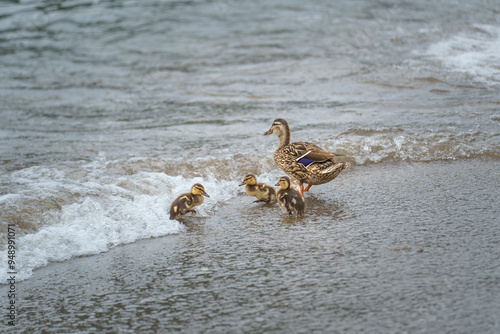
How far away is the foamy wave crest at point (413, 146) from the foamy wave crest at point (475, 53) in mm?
3514

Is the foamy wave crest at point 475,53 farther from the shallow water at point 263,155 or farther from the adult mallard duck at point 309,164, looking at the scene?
the adult mallard duck at point 309,164

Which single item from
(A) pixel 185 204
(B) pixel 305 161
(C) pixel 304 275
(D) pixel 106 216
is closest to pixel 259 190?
(B) pixel 305 161

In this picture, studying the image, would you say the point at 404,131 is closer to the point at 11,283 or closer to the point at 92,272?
the point at 92,272

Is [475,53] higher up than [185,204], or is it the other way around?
[475,53]

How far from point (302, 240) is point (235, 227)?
2.75 feet

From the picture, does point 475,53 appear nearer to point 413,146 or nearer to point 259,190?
point 413,146

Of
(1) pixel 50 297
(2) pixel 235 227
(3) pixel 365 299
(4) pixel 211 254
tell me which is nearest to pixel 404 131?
(2) pixel 235 227

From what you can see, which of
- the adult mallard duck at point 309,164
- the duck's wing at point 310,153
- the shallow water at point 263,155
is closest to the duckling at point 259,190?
the shallow water at point 263,155

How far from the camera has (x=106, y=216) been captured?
5336 mm

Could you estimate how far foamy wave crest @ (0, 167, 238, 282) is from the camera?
4.68 m

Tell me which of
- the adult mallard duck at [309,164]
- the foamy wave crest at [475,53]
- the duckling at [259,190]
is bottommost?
the duckling at [259,190]

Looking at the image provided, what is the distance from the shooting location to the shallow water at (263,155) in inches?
146

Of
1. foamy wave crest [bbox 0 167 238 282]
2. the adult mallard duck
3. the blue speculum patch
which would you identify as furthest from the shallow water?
the blue speculum patch

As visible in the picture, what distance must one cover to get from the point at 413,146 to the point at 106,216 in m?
4.14
